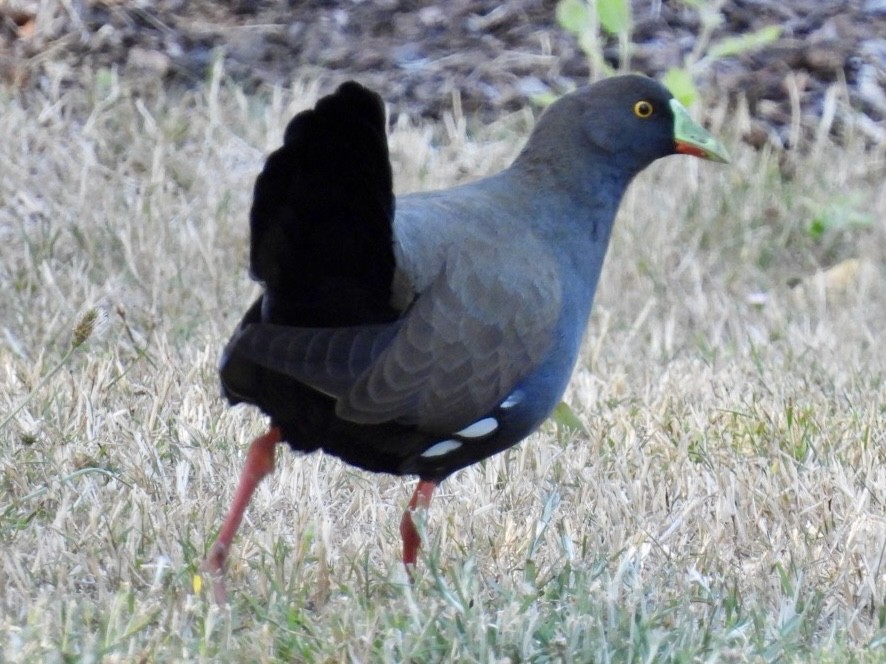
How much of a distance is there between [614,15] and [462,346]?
411cm

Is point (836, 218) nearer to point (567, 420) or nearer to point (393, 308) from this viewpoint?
point (567, 420)

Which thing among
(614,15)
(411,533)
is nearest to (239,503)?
(411,533)

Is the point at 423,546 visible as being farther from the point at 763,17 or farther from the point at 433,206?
the point at 763,17

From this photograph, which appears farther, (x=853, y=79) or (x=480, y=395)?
(x=853, y=79)

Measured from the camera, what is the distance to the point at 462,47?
799 cm

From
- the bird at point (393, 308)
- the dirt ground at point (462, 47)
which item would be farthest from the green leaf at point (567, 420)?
the dirt ground at point (462, 47)

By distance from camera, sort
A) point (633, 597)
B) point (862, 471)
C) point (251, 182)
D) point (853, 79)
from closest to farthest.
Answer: point (633, 597)
point (862, 471)
point (251, 182)
point (853, 79)

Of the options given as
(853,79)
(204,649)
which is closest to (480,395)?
(204,649)

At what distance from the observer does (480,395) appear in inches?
139

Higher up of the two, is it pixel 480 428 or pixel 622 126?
pixel 622 126

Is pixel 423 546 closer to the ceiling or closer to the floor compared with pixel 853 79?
closer to the ceiling

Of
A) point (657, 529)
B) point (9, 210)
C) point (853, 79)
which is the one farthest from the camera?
point (853, 79)

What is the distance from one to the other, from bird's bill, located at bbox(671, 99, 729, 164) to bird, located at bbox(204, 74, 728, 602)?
485mm

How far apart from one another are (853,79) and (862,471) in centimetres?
404
